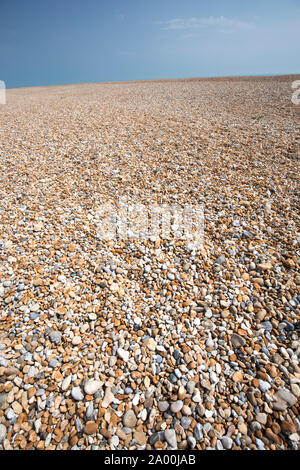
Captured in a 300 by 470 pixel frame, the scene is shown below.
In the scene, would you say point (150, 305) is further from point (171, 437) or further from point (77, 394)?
point (171, 437)

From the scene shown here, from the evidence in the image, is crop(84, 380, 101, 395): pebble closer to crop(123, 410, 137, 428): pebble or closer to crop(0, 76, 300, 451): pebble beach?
crop(0, 76, 300, 451): pebble beach

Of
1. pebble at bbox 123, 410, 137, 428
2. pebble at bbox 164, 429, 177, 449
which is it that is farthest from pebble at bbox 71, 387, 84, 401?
pebble at bbox 164, 429, 177, 449

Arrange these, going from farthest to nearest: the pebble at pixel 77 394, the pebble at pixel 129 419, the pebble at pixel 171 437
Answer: the pebble at pixel 77 394
the pebble at pixel 129 419
the pebble at pixel 171 437

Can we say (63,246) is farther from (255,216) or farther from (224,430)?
(255,216)

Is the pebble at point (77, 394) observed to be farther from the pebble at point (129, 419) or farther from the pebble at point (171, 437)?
the pebble at point (171, 437)

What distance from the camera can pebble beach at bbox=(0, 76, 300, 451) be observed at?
2.32 meters

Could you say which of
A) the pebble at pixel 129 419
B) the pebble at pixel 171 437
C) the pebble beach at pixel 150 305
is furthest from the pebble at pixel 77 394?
the pebble at pixel 171 437

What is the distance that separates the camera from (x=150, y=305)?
3.37 meters

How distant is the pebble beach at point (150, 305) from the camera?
2.32m

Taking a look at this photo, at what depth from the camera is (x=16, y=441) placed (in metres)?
2.19

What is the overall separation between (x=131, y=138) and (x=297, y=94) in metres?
10.1

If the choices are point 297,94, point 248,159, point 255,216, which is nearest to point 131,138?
point 248,159

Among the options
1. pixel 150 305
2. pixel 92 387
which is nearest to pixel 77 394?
pixel 92 387

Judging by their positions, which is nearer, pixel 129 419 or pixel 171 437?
pixel 171 437
